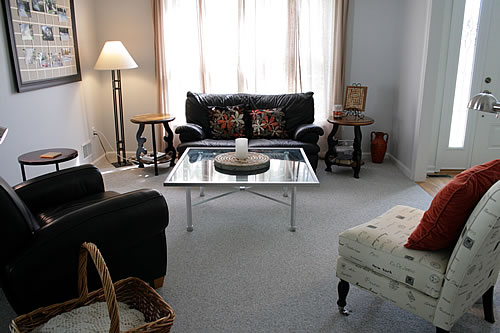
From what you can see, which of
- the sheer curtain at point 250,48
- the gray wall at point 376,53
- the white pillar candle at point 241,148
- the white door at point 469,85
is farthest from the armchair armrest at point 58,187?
the white door at point 469,85

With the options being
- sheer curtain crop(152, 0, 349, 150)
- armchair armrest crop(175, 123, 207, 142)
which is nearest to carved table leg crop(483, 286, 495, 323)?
armchair armrest crop(175, 123, 207, 142)

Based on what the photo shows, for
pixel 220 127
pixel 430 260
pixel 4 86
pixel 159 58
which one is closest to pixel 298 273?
pixel 430 260

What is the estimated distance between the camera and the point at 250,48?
510 cm

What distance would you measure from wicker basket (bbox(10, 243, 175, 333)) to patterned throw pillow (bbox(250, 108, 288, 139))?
2901 millimetres

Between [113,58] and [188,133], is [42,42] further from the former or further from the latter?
[188,133]

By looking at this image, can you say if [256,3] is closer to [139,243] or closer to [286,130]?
[286,130]

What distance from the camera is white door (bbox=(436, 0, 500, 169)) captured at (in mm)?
4391

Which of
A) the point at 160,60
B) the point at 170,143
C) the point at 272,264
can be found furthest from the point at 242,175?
the point at 160,60

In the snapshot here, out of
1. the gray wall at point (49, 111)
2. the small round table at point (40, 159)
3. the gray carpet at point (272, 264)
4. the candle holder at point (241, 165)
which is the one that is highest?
the gray wall at point (49, 111)

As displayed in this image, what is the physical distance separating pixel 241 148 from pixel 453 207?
186 centimetres

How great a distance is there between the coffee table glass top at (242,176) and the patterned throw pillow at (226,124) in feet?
2.70

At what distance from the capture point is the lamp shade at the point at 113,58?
15.1 feet

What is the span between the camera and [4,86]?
10.8 ft

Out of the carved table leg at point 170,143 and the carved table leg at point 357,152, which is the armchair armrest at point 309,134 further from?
the carved table leg at point 170,143
